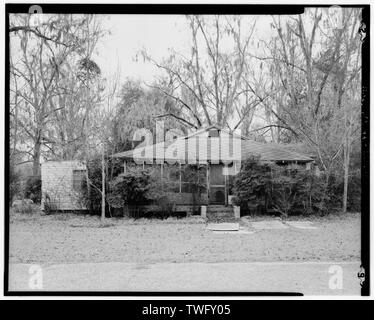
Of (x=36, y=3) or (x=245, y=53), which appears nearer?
(x=36, y=3)

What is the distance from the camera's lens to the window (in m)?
9.62

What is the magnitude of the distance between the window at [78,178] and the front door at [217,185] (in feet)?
10.4

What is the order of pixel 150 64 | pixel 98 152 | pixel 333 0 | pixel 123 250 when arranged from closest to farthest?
pixel 333 0, pixel 123 250, pixel 150 64, pixel 98 152

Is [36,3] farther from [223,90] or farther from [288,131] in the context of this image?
[288,131]

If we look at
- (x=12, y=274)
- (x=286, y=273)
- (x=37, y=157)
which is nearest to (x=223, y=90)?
(x=37, y=157)

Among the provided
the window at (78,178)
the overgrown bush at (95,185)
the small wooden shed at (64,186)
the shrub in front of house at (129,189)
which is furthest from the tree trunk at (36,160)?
the shrub in front of house at (129,189)

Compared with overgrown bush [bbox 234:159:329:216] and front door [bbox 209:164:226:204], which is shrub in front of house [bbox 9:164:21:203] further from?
overgrown bush [bbox 234:159:329:216]

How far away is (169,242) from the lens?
649 cm

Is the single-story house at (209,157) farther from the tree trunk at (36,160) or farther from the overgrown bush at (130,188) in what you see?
the tree trunk at (36,160)

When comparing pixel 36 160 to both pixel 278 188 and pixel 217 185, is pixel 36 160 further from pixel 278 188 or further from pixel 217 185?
pixel 278 188

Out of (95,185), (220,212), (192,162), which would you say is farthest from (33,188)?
(192,162)

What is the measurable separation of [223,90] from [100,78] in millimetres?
2855

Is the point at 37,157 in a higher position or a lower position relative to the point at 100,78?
lower

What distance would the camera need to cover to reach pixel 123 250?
5.85 metres
